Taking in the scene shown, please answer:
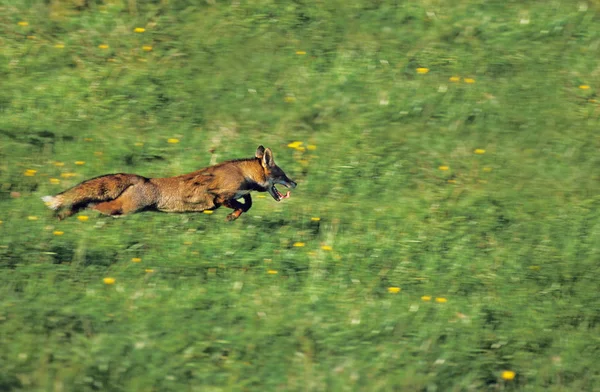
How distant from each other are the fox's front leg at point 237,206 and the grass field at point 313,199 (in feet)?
0.30

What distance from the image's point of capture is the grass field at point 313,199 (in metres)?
6.98

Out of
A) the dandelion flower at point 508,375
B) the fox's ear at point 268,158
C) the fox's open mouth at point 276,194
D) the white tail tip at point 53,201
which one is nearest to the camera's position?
the dandelion flower at point 508,375

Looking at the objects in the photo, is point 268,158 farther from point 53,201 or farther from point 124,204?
point 53,201

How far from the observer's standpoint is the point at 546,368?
711cm

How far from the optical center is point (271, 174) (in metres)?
9.04

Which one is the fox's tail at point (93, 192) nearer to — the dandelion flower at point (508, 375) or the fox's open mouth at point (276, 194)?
the fox's open mouth at point (276, 194)

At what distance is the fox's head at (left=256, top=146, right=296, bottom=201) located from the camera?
8953mm

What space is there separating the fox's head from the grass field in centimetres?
24

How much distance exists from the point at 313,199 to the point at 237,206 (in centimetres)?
97

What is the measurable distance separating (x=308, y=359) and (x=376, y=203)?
297 centimetres

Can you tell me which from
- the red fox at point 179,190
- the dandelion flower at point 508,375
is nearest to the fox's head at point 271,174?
the red fox at point 179,190

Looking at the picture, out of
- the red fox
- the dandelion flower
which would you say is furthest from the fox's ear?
the dandelion flower

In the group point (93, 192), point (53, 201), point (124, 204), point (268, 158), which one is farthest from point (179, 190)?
point (53, 201)

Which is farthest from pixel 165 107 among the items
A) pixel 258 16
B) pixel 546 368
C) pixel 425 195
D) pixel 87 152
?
pixel 546 368
